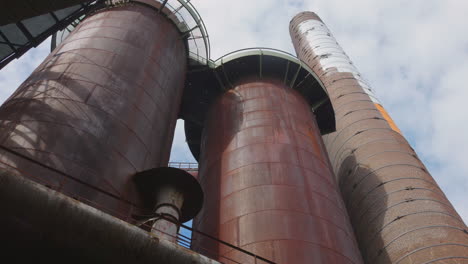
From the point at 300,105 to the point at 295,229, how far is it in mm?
9728

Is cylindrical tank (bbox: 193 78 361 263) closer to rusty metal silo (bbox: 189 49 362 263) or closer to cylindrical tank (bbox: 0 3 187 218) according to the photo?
rusty metal silo (bbox: 189 49 362 263)

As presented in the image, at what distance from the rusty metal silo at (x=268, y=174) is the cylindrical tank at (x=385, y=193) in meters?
3.45

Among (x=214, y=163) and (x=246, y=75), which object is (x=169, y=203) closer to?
(x=214, y=163)

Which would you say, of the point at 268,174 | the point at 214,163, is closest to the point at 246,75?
the point at 214,163

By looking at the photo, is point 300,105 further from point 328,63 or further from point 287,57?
point 328,63

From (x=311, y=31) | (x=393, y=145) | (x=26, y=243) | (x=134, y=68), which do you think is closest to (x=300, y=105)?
(x=393, y=145)

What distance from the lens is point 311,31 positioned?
45625 millimetres

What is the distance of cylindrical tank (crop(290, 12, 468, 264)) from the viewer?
17.4m

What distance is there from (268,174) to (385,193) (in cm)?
759

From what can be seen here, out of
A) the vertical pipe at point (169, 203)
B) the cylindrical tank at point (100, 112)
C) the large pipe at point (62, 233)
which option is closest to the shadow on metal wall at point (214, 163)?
the vertical pipe at point (169, 203)

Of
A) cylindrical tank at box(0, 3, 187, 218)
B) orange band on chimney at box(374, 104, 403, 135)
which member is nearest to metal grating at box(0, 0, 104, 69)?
cylindrical tank at box(0, 3, 187, 218)

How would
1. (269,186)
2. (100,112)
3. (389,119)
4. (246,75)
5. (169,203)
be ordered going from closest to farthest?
(169,203) < (100,112) < (269,186) < (246,75) < (389,119)

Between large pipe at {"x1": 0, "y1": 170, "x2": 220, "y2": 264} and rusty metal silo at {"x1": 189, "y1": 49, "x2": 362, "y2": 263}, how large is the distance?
16.5 ft

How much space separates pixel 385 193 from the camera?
67.4 feet
